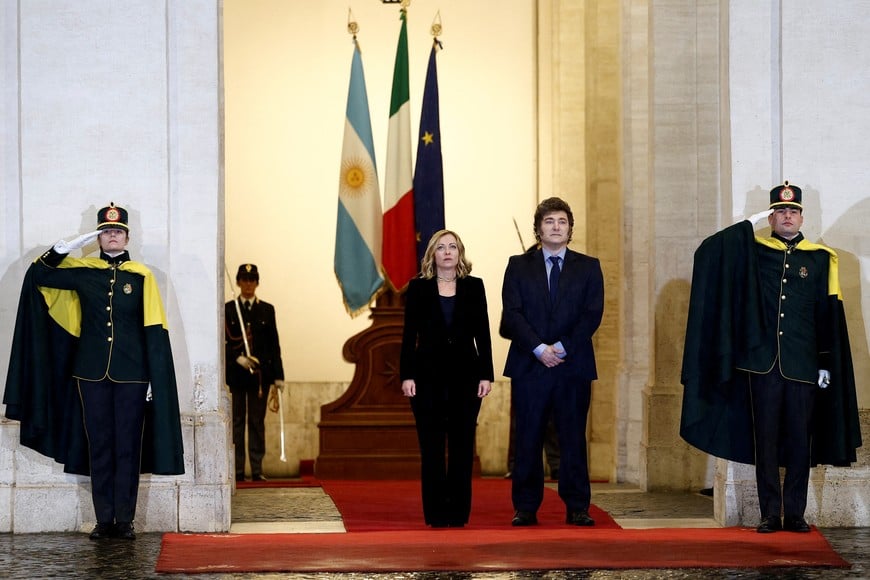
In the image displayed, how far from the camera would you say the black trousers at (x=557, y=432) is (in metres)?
8.15

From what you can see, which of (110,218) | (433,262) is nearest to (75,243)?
(110,218)

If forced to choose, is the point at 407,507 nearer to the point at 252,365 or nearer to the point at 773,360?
the point at 773,360

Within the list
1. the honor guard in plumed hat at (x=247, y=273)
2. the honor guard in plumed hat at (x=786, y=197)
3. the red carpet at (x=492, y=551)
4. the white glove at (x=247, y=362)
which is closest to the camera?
the red carpet at (x=492, y=551)

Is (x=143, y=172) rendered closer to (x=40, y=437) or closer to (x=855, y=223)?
(x=40, y=437)

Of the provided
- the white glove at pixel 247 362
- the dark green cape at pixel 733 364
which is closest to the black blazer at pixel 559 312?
the dark green cape at pixel 733 364

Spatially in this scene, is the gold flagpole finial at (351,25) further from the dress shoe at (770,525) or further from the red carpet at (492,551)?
the dress shoe at (770,525)

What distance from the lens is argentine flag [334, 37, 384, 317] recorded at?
12.0 m

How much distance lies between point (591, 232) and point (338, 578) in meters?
6.43

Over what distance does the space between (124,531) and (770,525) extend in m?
3.45

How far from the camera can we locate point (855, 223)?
8523 millimetres

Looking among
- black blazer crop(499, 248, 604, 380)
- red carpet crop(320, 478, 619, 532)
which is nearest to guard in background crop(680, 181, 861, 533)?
black blazer crop(499, 248, 604, 380)

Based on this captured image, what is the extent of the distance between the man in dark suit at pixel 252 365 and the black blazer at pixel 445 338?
4.04m

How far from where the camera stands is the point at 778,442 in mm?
7883

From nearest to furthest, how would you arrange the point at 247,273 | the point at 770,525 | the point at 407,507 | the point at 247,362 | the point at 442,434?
1. the point at 770,525
2. the point at 442,434
3. the point at 407,507
4. the point at 247,362
5. the point at 247,273
